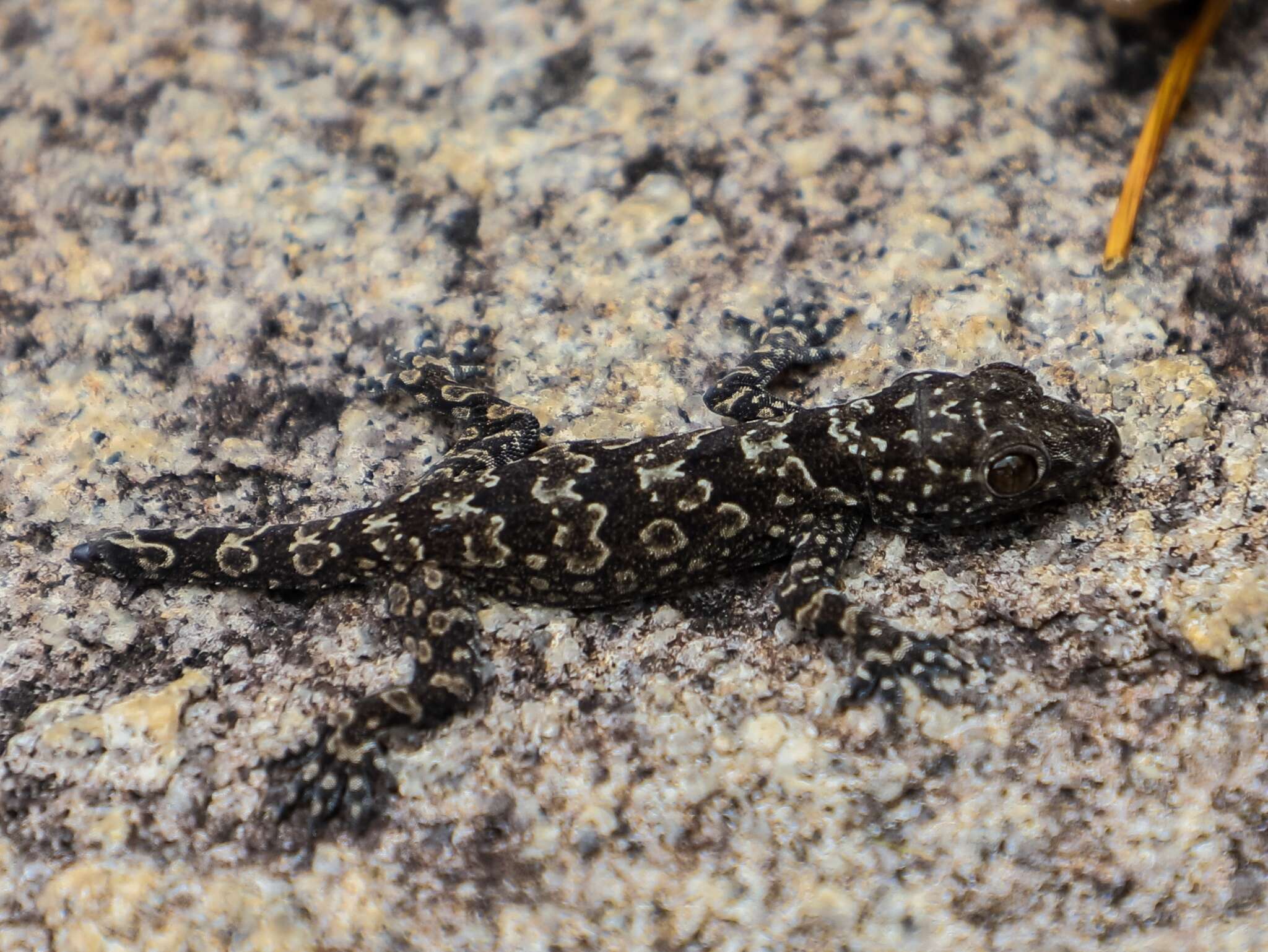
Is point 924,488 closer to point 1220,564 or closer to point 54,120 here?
point 1220,564

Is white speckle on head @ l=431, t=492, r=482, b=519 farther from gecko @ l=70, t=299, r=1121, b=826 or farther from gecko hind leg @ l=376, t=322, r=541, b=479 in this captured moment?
gecko hind leg @ l=376, t=322, r=541, b=479

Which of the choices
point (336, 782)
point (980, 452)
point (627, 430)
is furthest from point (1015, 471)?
point (336, 782)

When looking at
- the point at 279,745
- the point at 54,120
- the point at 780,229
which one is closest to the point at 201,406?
the point at 279,745

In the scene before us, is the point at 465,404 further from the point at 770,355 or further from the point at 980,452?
the point at 980,452

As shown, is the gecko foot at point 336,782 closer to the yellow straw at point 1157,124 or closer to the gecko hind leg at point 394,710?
the gecko hind leg at point 394,710

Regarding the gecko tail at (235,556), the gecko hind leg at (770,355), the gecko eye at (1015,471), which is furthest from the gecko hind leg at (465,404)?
the gecko eye at (1015,471)

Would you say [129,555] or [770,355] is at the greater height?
[770,355]
